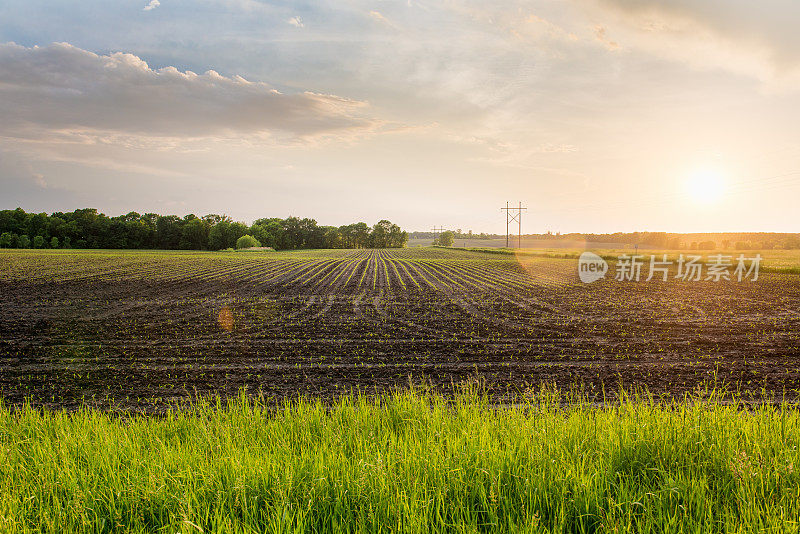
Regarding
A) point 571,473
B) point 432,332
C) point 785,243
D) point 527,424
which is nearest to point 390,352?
point 432,332

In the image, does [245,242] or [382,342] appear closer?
[382,342]

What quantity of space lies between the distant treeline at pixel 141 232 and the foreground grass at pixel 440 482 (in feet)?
413

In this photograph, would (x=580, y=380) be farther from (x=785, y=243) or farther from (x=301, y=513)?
(x=785, y=243)

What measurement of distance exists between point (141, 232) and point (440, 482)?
13486 centimetres

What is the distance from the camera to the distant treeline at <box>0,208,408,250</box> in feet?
363

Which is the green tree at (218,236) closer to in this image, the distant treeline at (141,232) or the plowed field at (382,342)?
the distant treeline at (141,232)

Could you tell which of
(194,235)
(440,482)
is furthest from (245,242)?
(440,482)

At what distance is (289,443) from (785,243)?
118 meters

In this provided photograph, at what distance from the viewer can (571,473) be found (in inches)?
119

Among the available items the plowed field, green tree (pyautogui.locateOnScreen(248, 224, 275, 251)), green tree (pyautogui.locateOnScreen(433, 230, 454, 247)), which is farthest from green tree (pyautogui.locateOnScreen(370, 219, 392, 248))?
the plowed field

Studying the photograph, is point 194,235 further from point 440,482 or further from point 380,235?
point 440,482

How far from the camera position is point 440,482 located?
3053 millimetres

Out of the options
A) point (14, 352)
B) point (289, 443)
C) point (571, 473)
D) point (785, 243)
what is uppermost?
point (785, 243)

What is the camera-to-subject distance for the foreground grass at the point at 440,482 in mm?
2686
